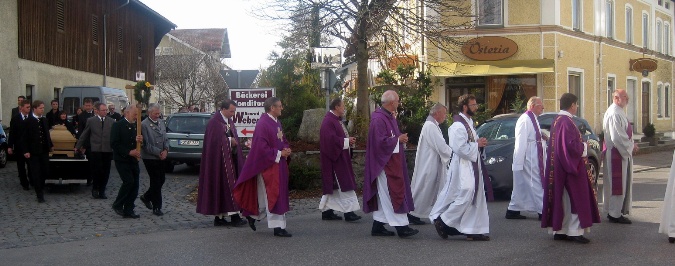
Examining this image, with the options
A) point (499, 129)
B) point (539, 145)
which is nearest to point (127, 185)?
point (539, 145)

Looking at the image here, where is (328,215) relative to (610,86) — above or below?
below

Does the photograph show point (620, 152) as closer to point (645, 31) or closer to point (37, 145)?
point (37, 145)

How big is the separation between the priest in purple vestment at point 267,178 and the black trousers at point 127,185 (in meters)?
2.26

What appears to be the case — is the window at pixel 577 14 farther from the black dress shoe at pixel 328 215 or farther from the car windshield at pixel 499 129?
the black dress shoe at pixel 328 215

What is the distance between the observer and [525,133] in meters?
12.4

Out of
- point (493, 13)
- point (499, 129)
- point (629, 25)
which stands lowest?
point (499, 129)

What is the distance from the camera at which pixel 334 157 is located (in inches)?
472

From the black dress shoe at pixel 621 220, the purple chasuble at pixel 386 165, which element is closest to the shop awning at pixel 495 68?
the black dress shoe at pixel 621 220

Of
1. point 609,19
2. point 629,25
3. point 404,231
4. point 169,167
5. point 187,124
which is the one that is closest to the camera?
point 404,231

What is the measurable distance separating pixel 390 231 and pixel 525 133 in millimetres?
3019

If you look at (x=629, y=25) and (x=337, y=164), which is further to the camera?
(x=629, y=25)

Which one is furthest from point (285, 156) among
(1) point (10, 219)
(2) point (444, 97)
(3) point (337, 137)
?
(2) point (444, 97)

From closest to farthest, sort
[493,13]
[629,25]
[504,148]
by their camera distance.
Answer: [504,148] < [493,13] < [629,25]

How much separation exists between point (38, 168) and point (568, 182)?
8767mm
